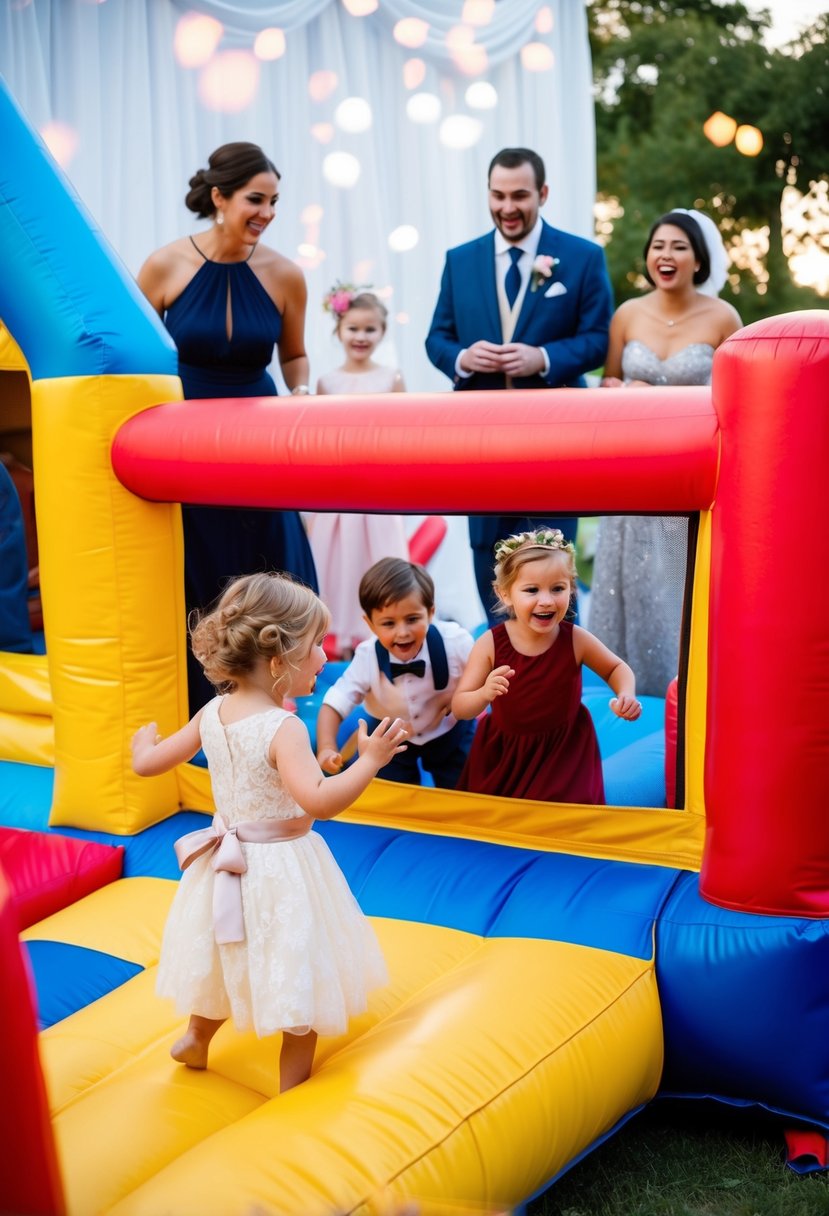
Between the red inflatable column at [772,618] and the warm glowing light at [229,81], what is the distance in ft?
12.9

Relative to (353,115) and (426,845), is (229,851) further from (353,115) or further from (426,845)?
(353,115)

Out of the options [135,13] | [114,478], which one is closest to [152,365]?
[114,478]

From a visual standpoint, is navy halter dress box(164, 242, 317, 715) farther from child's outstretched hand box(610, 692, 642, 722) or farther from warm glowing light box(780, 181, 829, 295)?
warm glowing light box(780, 181, 829, 295)

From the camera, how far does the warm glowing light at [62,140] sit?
16.8 feet

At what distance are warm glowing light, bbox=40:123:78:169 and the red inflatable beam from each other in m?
2.52

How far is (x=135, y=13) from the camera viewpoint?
532 cm

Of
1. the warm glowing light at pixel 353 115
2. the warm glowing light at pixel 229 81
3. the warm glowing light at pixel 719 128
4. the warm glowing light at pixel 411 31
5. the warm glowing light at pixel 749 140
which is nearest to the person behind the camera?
the warm glowing light at pixel 229 81

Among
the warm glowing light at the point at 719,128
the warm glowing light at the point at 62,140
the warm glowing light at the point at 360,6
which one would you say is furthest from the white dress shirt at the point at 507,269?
the warm glowing light at the point at 719,128

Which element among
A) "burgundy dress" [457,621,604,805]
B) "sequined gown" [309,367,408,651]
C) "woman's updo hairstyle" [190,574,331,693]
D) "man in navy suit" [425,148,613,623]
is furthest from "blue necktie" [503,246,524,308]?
"woman's updo hairstyle" [190,574,331,693]

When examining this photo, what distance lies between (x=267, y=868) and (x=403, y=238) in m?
5.03

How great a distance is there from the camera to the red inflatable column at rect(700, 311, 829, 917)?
2.26m

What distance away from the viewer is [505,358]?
12.1 ft

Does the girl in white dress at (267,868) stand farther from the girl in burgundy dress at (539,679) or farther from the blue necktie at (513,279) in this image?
the blue necktie at (513,279)

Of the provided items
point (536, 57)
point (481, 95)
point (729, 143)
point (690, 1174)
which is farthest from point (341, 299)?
point (729, 143)
